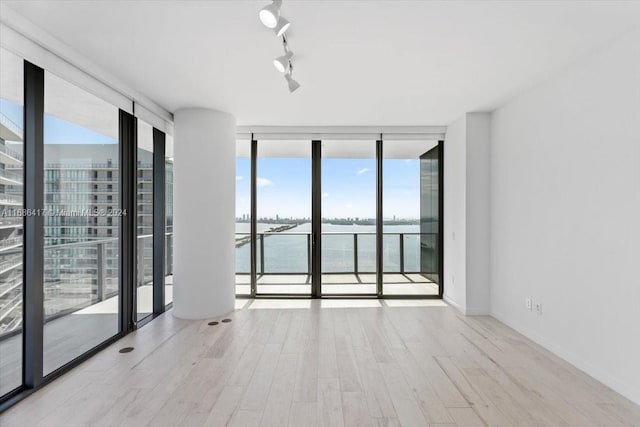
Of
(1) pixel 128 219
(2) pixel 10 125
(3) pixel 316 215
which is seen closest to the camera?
(2) pixel 10 125

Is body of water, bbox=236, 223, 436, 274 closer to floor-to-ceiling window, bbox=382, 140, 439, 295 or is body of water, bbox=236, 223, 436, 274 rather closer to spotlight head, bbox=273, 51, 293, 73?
floor-to-ceiling window, bbox=382, 140, 439, 295

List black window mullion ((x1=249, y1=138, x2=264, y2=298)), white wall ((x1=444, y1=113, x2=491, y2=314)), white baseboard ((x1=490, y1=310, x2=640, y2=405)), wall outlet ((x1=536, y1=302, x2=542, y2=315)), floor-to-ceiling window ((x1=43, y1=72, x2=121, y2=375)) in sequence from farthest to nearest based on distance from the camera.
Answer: black window mullion ((x1=249, y1=138, x2=264, y2=298)) → white wall ((x1=444, y1=113, x2=491, y2=314)) → wall outlet ((x1=536, y1=302, x2=542, y2=315)) → floor-to-ceiling window ((x1=43, y1=72, x2=121, y2=375)) → white baseboard ((x1=490, y1=310, x2=640, y2=405))

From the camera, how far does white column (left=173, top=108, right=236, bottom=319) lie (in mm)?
3945

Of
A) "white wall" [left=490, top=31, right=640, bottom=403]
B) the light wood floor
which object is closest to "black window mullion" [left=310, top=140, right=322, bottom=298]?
the light wood floor

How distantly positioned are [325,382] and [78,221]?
8.37ft

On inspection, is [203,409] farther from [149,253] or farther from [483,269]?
[483,269]

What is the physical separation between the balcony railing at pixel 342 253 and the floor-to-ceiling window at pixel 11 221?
111 inches

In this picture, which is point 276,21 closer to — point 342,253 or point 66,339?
point 66,339

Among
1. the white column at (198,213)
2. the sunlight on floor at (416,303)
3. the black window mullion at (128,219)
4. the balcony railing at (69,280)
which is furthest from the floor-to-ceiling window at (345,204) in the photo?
the balcony railing at (69,280)

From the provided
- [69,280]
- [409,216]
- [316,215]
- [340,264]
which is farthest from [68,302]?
[409,216]

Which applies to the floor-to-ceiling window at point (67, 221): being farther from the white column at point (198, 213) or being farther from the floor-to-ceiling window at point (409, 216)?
the floor-to-ceiling window at point (409, 216)

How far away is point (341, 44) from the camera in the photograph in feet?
8.04

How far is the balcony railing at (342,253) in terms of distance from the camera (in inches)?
196

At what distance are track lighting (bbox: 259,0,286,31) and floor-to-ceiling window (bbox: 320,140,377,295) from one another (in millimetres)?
3033
